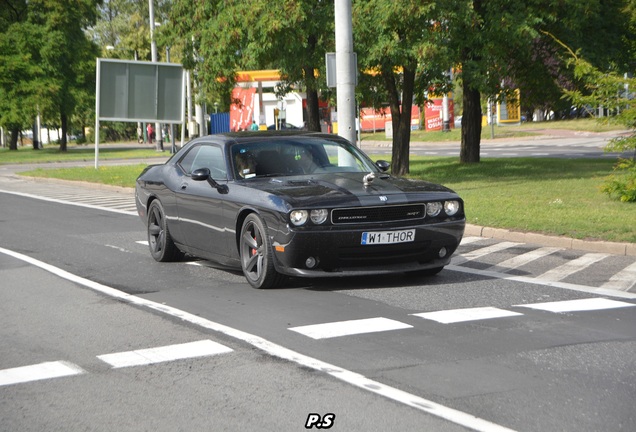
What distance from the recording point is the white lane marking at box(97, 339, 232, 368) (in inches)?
261

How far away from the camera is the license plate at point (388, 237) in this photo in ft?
30.1

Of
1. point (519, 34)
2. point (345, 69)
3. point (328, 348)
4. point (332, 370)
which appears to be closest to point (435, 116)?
point (519, 34)

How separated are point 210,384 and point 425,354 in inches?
57.0

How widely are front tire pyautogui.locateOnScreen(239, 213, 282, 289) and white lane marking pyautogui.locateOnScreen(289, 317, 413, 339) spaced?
1.72 metres

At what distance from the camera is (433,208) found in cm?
960

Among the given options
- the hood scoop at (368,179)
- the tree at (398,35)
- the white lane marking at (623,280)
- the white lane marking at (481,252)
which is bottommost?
the white lane marking at (623,280)

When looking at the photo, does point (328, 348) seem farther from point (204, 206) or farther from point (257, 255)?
point (204, 206)

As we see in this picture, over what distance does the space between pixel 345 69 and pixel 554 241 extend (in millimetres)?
5848

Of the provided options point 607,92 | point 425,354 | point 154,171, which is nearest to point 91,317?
point 425,354

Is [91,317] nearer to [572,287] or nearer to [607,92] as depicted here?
[572,287]

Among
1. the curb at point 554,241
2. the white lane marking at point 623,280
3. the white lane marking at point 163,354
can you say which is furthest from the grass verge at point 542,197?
the white lane marking at point 163,354

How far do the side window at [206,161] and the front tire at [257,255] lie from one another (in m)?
0.94

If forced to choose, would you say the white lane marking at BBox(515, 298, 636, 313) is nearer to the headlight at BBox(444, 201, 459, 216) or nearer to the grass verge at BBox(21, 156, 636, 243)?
the headlight at BBox(444, 201, 459, 216)

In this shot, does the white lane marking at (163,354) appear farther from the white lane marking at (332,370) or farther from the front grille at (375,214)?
the front grille at (375,214)
